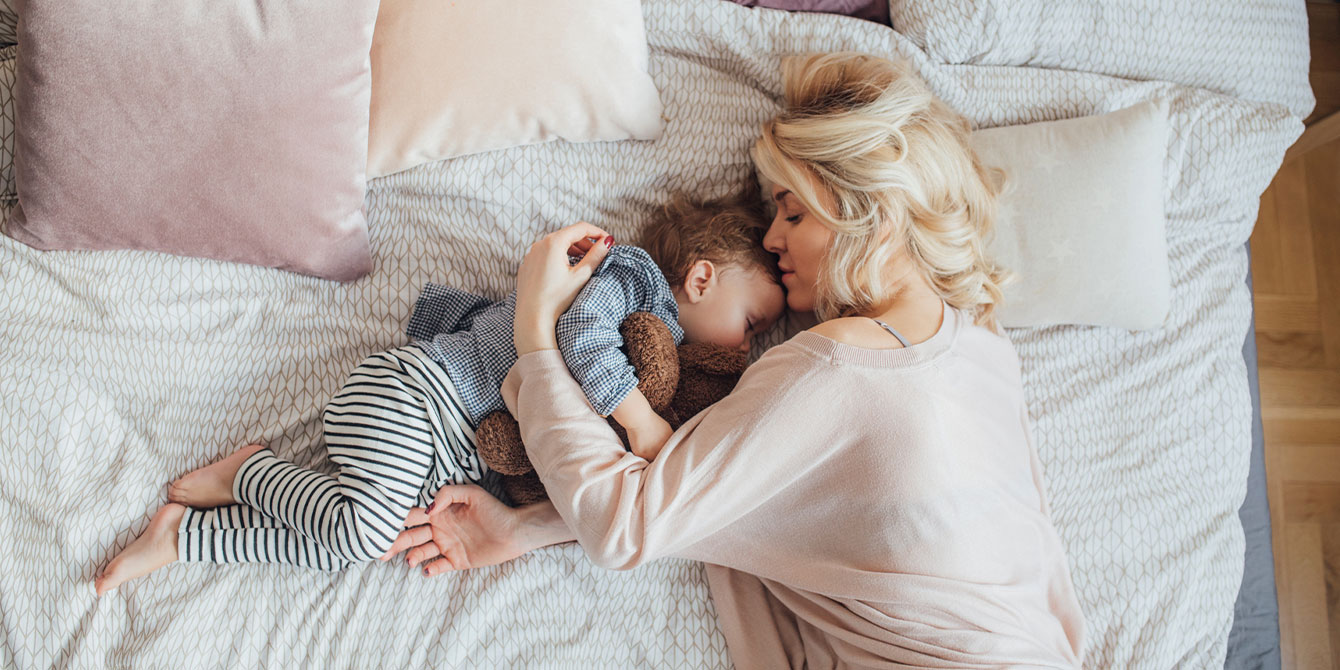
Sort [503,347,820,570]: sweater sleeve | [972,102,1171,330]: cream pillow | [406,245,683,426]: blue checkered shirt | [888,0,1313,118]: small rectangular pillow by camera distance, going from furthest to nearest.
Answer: [888,0,1313,118]: small rectangular pillow < [972,102,1171,330]: cream pillow < [406,245,683,426]: blue checkered shirt < [503,347,820,570]: sweater sleeve

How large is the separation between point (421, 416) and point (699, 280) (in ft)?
1.72

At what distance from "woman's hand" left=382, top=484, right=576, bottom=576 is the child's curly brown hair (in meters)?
0.48

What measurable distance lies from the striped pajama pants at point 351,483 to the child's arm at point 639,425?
296 millimetres

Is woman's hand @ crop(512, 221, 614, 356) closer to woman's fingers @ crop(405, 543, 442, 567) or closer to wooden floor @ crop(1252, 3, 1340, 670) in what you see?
woman's fingers @ crop(405, 543, 442, 567)

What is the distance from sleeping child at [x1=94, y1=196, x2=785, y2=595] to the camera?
1.26 meters

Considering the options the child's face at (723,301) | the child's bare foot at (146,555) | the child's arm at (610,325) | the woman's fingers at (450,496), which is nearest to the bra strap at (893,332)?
the child's face at (723,301)

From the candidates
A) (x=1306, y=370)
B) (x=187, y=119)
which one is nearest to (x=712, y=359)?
(x=187, y=119)

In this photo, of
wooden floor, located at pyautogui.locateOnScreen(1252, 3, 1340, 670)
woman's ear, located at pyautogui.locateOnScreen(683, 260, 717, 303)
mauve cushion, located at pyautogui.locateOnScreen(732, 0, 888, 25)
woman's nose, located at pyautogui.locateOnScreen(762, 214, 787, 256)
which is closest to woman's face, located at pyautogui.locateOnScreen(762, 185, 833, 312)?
woman's nose, located at pyautogui.locateOnScreen(762, 214, 787, 256)

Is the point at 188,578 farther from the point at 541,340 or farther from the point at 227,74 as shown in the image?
→ the point at 227,74

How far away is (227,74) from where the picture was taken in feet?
4.22

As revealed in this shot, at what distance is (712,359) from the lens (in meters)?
1.36

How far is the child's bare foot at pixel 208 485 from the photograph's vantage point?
133 centimetres

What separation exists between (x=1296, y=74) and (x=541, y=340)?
1.77m

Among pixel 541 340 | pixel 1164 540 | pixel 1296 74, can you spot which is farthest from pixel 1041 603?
pixel 1296 74
